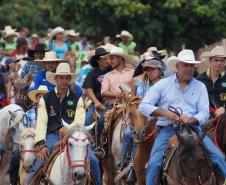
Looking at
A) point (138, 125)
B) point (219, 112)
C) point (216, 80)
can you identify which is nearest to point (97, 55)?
point (216, 80)

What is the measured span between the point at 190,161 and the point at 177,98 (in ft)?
3.89

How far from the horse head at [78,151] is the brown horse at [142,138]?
5.45 feet

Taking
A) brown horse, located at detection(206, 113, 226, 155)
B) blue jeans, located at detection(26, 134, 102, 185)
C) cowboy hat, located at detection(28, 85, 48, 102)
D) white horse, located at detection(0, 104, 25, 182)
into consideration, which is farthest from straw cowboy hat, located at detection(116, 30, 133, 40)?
blue jeans, located at detection(26, 134, 102, 185)

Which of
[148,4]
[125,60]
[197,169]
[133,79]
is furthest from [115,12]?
[197,169]

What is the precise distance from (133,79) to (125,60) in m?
1.59

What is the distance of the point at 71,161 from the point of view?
39.8 feet

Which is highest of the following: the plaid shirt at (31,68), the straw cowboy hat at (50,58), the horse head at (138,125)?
the straw cowboy hat at (50,58)

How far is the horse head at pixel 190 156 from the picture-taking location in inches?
456

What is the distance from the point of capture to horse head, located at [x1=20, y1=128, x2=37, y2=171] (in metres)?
13.9

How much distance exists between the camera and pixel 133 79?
1545 centimetres

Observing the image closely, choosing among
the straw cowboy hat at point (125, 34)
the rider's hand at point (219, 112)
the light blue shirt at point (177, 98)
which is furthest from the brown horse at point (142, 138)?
the straw cowboy hat at point (125, 34)

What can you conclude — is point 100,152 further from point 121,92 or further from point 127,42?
point 127,42

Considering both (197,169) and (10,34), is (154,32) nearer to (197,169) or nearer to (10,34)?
(10,34)

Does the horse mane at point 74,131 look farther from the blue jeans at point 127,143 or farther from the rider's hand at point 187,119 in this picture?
the blue jeans at point 127,143
